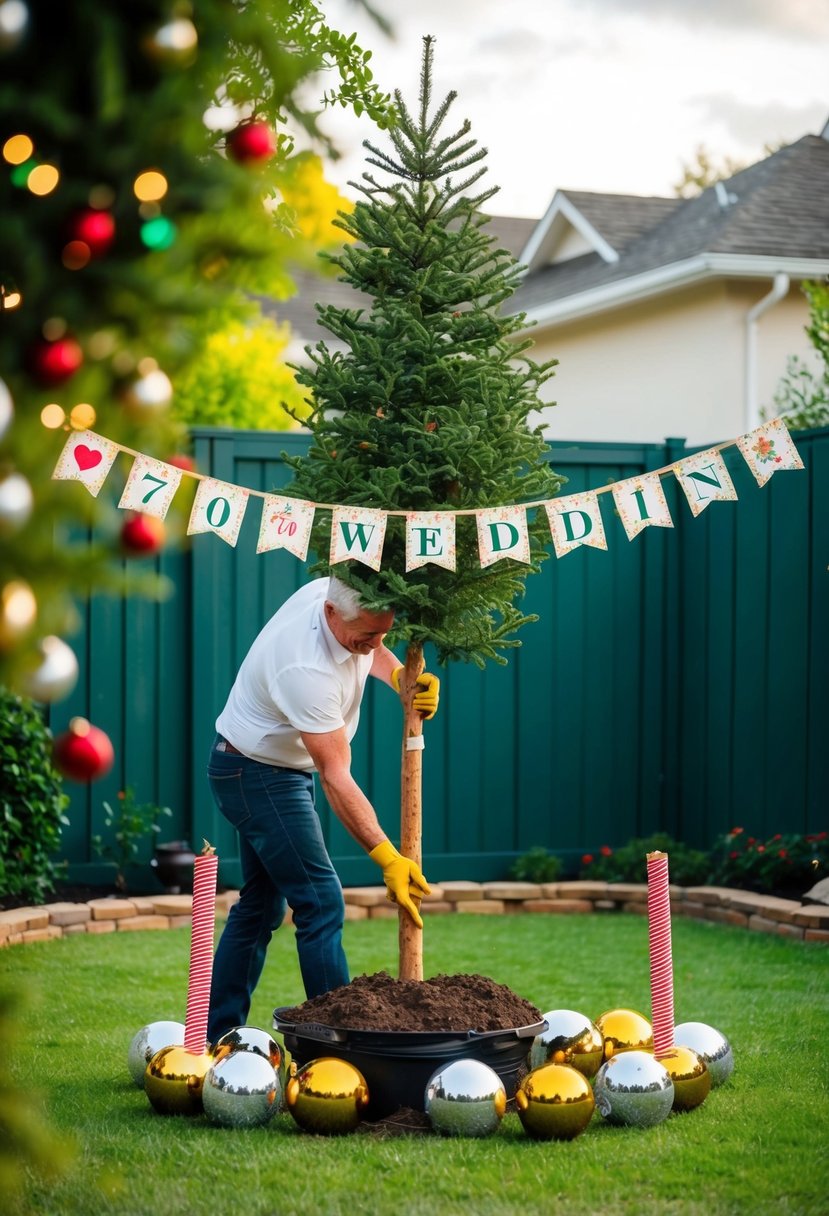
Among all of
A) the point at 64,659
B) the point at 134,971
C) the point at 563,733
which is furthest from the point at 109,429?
the point at 563,733

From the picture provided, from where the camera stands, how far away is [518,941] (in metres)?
6.50

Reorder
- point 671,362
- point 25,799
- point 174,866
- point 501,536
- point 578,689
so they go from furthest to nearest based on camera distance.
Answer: point 671,362 < point 578,689 < point 174,866 < point 25,799 < point 501,536

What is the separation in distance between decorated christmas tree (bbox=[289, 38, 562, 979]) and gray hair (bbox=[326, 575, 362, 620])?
3 cm

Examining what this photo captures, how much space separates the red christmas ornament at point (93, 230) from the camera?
174cm

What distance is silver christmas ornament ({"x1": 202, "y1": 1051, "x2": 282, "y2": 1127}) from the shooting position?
3.68m

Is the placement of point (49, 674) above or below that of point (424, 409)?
below

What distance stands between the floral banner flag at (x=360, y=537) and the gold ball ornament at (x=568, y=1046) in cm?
140

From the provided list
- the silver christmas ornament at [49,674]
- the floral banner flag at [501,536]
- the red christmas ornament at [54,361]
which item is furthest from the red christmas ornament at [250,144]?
the floral banner flag at [501,536]

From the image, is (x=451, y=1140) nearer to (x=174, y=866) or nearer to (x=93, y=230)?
(x=93, y=230)

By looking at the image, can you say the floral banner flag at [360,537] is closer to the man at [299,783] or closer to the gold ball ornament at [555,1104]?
the man at [299,783]

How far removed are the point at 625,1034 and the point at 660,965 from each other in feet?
1.04

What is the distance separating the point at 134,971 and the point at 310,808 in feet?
6.09

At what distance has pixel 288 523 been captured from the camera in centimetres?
425

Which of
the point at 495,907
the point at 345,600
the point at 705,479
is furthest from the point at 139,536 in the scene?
the point at 495,907
